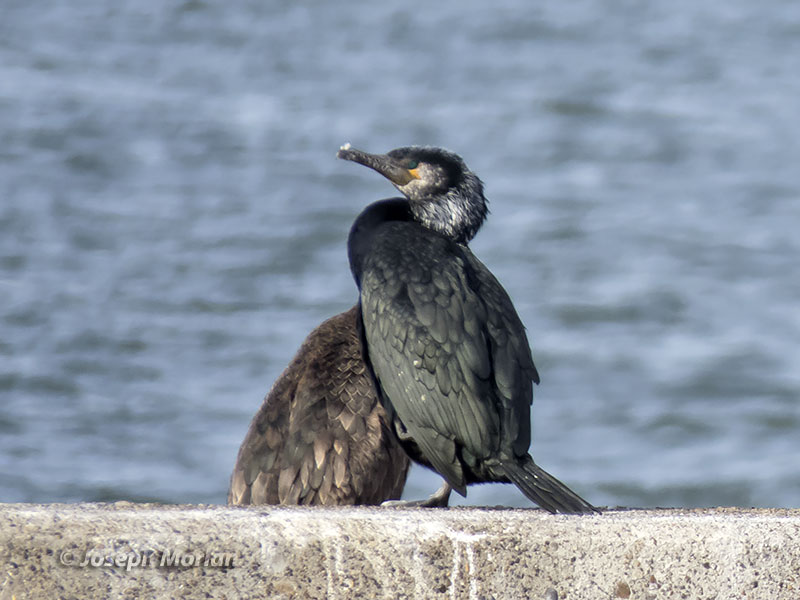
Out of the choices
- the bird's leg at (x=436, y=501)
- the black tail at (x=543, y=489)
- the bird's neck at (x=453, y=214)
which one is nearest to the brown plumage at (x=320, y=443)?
the bird's neck at (x=453, y=214)

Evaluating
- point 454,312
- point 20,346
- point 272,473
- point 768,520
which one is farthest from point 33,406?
point 768,520

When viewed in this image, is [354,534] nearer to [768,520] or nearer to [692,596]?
[692,596]

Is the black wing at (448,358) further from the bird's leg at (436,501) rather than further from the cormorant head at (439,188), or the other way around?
the cormorant head at (439,188)

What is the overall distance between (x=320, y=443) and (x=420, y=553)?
4.64ft

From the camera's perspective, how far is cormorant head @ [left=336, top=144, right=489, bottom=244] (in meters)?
4.39

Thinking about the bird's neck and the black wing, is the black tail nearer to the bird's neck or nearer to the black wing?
the black wing

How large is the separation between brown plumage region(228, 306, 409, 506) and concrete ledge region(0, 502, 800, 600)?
123 cm

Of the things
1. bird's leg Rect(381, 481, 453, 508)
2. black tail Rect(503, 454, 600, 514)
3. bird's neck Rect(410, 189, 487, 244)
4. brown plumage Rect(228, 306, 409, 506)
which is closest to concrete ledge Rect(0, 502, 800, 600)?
black tail Rect(503, 454, 600, 514)

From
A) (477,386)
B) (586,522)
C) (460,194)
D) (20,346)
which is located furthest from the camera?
(20,346)

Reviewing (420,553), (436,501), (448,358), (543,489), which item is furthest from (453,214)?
(420,553)

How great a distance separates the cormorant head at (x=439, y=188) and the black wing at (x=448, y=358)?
398mm

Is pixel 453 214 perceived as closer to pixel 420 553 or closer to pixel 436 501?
pixel 436 501

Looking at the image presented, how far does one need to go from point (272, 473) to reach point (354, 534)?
1.42 metres

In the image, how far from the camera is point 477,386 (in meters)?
3.70
